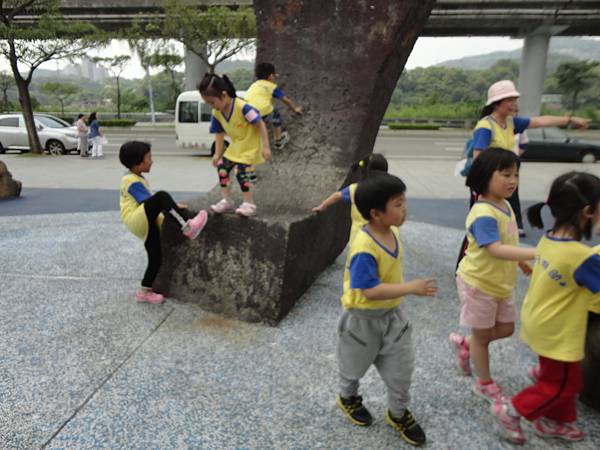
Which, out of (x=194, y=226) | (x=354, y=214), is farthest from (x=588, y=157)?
(x=194, y=226)

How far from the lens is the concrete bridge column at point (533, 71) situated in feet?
74.3

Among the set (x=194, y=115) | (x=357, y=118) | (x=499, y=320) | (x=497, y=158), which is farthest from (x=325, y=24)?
(x=194, y=115)

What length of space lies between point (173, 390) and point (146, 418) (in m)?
0.23

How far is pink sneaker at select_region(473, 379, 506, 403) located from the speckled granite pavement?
63mm

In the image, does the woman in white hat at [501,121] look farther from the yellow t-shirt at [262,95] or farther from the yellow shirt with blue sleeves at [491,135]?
the yellow t-shirt at [262,95]

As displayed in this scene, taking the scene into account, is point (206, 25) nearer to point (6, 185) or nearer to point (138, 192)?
point (6, 185)

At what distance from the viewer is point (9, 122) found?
14422 millimetres

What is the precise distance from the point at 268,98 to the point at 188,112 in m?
10.8

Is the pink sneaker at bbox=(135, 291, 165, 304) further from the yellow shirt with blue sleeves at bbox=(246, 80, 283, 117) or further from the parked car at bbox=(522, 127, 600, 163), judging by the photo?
the parked car at bbox=(522, 127, 600, 163)

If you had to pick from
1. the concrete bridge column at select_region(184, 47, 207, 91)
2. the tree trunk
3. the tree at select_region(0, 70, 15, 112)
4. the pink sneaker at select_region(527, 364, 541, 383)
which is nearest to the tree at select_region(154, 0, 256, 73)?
the concrete bridge column at select_region(184, 47, 207, 91)

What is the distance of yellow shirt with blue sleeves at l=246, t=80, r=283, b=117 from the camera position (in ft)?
13.4

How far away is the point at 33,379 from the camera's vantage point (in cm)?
251

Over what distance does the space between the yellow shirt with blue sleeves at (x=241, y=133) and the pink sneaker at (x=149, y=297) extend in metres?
1.13

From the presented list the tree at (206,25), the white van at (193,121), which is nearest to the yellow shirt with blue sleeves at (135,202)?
the white van at (193,121)
